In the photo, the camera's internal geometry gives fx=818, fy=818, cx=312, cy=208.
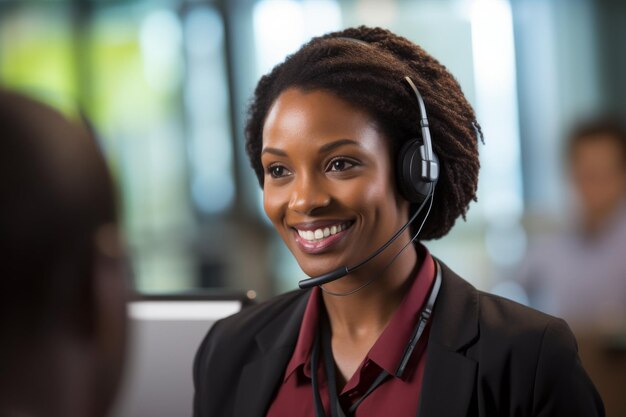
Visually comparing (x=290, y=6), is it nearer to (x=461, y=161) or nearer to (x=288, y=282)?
(x=288, y=282)

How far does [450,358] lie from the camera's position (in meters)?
1.19

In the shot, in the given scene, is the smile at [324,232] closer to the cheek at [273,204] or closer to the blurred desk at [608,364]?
the cheek at [273,204]

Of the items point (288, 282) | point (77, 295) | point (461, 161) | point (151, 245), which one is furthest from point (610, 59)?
point (77, 295)

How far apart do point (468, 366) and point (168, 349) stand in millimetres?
441

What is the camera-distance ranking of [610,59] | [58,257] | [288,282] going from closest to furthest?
[58,257], [610,59], [288,282]

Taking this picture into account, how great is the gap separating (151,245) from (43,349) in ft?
17.1

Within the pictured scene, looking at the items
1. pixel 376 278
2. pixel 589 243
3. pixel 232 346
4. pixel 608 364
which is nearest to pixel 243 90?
pixel 589 243

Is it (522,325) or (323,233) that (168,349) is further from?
(522,325)

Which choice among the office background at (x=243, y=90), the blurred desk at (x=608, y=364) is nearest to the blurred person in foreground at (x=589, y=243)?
the blurred desk at (x=608, y=364)

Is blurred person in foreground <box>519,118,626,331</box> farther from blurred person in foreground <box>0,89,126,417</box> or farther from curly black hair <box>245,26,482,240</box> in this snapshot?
blurred person in foreground <box>0,89,126,417</box>

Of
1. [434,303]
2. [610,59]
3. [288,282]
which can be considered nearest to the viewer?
[434,303]

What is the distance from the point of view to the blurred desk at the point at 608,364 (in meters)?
1.94

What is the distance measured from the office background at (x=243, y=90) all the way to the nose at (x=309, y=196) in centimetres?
413

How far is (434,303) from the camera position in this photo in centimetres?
128
